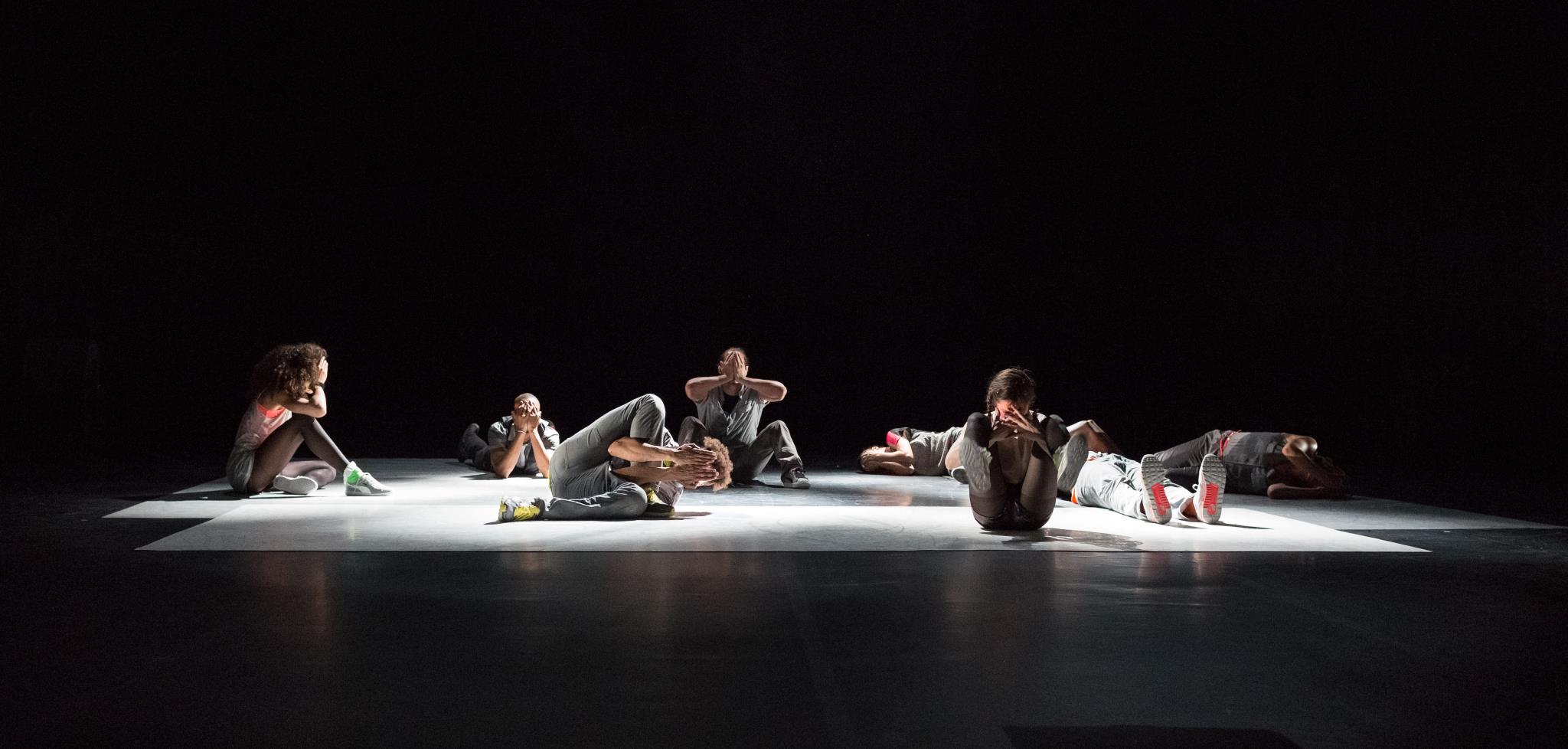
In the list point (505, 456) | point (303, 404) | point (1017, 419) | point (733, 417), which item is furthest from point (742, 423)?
point (1017, 419)

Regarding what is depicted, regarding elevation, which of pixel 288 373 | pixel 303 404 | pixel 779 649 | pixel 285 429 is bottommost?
pixel 779 649

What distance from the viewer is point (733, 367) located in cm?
537

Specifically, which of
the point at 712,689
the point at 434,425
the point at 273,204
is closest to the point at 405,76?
the point at 273,204

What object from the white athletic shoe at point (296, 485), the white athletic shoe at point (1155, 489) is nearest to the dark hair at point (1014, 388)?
the white athletic shoe at point (1155, 489)

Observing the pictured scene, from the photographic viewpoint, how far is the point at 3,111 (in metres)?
8.01

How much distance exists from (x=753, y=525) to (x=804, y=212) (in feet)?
17.3

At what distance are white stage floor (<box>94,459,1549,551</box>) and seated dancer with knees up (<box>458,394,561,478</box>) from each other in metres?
0.39

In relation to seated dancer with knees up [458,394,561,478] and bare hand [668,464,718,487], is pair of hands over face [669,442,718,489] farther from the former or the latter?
seated dancer with knees up [458,394,561,478]

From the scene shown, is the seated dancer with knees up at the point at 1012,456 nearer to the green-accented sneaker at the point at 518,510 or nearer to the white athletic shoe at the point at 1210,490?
the white athletic shoe at the point at 1210,490

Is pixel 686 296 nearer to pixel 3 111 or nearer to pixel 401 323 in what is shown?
pixel 401 323

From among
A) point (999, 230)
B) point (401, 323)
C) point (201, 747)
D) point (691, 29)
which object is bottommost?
point (201, 747)

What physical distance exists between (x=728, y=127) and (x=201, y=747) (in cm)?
754

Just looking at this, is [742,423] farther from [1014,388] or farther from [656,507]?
[1014,388]

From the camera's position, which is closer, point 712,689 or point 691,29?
point 712,689
